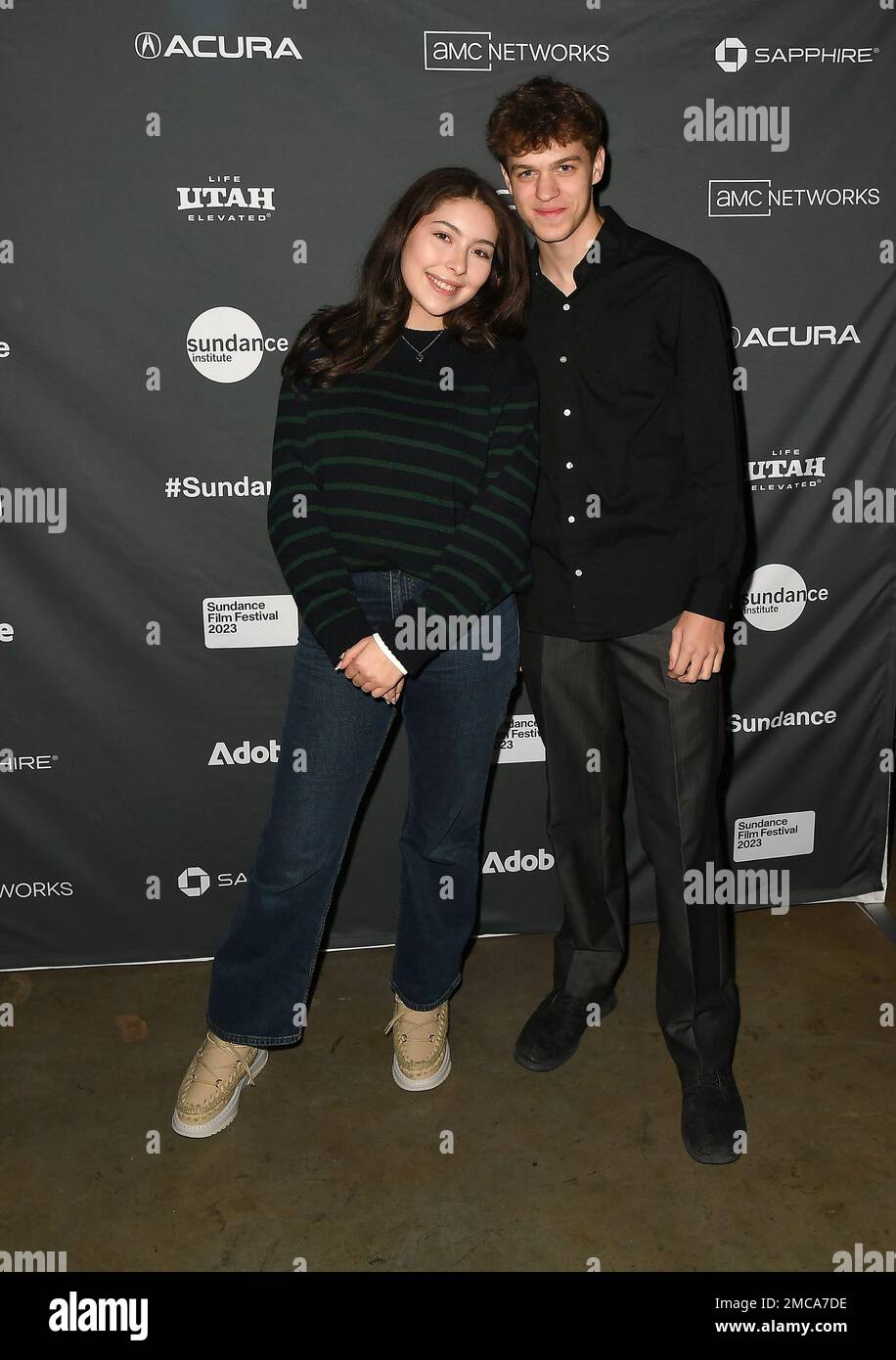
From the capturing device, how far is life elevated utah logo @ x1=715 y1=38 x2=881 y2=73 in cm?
247

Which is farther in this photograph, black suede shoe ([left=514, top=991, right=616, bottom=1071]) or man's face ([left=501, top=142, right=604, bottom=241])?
black suede shoe ([left=514, top=991, right=616, bottom=1071])

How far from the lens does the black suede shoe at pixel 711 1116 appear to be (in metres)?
2.09

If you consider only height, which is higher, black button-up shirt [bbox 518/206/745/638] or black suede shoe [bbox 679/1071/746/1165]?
black button-up shirt [bbox 518/206/745/638]

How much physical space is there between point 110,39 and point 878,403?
6.18 feet

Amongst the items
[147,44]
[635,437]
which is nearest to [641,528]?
[635,437]

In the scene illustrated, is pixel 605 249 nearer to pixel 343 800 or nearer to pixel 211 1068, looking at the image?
pixel 343 800

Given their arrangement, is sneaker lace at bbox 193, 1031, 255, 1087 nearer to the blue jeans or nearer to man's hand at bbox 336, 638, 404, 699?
the blue jeans

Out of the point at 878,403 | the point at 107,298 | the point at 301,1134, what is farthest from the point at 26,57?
the point at 301,1134

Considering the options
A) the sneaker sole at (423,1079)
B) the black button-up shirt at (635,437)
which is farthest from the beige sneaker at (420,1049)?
the black button-up shirt at (635,437)

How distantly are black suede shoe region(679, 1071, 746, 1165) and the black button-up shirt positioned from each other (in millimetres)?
884

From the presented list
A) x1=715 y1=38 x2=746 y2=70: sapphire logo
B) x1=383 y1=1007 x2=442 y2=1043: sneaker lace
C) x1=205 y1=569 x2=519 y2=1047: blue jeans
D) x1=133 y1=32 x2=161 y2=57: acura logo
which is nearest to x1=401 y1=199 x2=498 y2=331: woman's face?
x1=205 y1=569 x2=519 y2=1047: blue jeans

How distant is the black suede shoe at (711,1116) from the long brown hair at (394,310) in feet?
4.72

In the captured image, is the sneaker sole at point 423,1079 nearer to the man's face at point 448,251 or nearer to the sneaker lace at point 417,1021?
the sneaker lace at point 417,1021

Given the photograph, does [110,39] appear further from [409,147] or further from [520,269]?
[520,269]
